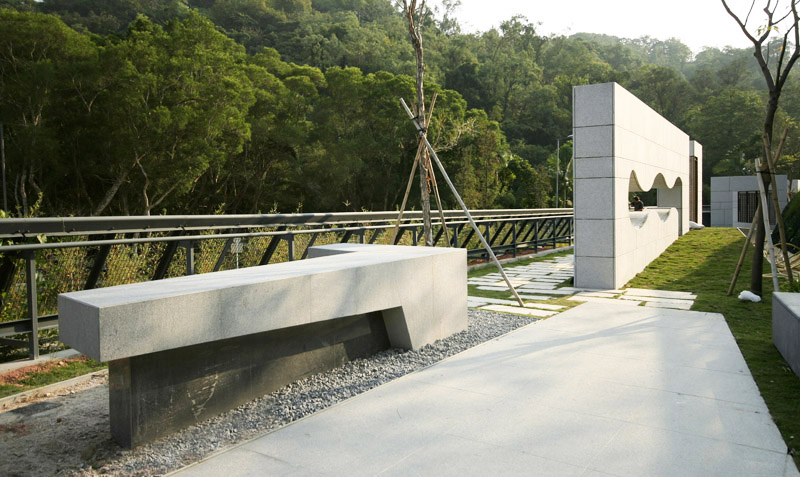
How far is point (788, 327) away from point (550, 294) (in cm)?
410

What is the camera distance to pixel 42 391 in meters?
3.99

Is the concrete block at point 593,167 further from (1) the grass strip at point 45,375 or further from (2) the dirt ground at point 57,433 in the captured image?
(2) the dirt ground at point 57,433

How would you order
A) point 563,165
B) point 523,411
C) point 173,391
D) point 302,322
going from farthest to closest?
1. point 563,165
2. point 302,322
3. point 523,411
4. point 173,391

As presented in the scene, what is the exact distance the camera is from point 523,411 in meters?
3.54

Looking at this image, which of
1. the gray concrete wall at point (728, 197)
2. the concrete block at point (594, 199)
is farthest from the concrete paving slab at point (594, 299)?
the gray concrete wall at point (728, 197)

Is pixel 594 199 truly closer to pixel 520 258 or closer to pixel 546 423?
pixel 520 258

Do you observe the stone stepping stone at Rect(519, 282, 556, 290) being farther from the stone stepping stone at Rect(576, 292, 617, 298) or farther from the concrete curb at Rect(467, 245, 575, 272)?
the concrete curb at Rect(467, 245, 575, 272)

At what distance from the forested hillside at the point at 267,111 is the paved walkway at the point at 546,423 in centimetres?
508

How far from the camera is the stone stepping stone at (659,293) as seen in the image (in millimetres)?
8125

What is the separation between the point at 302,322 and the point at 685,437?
2565 mm

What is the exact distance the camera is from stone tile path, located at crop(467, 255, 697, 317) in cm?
748

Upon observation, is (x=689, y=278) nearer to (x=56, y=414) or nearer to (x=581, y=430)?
(x=581, y=430)

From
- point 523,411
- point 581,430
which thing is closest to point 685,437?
point 581,430

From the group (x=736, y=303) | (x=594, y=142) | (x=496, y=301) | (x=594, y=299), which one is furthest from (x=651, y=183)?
(x=496, y=301)
